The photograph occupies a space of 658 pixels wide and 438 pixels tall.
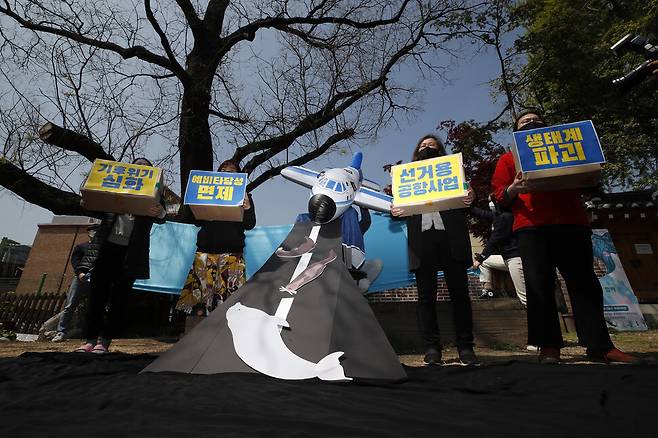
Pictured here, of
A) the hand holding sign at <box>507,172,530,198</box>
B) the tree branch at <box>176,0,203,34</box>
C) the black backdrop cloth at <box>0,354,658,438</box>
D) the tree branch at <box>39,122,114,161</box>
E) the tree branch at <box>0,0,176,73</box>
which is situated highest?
the tree branch at <box>176,0,203,34</box>

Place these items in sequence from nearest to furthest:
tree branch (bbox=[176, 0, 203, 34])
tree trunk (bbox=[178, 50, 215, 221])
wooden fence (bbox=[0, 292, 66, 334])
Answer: tree trunk (bbox=[178, 50, 215, 221]) → tree branch (bbox=[176, 0, 203, 34]) → wooden fence (bbox=[0, 292, 66, 334])

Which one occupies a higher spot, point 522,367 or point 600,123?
point 600,123

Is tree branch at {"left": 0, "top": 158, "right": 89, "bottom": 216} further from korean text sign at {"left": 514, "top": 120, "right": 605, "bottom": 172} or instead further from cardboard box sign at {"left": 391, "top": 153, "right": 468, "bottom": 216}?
korean text sign at {"left": 514, "top": 120, "right": 605, "bottom": 172}

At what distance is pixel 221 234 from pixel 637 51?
3627 mm

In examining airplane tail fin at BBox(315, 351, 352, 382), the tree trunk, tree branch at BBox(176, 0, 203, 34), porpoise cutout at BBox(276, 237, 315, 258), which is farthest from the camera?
tree branch at BBox(176, 0, 203, 34)

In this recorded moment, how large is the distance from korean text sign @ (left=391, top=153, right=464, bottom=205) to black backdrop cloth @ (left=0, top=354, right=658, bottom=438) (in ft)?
3.96

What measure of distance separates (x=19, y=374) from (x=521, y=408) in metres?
2.35

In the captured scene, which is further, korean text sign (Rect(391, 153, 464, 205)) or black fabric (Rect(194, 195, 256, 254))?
black fabric (Rect(194, 195, 256, 254))

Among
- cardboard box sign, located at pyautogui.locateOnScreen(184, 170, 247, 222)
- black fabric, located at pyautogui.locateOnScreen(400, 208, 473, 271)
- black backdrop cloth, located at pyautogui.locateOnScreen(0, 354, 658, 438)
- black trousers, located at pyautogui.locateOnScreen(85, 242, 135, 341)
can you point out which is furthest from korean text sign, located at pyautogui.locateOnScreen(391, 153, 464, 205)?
black trousers, located at pyautogui.locateOnScreen(85, 242, 135, 341)

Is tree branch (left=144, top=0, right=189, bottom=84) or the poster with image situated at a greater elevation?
tree branch (left=144, top=0, right=189, bottom=84)

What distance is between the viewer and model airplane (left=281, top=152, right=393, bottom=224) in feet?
10.0

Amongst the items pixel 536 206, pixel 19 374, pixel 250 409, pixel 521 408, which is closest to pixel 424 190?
pixel 536 206

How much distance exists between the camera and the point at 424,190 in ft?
8.46

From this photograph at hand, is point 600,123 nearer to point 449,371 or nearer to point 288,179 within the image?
point 288,179
